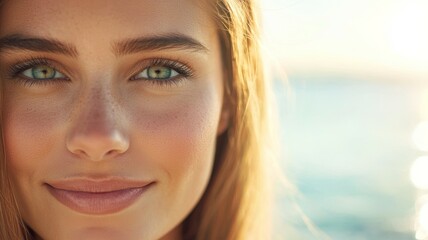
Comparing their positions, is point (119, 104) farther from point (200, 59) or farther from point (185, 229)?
point (185, 229)

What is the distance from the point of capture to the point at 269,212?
2.99 metres

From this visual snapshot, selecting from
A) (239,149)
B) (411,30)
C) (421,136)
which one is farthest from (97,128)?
(411,30)

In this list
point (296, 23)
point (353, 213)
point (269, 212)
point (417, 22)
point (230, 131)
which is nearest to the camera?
point (230, 131)

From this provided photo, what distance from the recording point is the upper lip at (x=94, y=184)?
2.14m

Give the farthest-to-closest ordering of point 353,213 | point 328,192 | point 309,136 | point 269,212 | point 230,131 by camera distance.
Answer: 1. point 309,136
2. point 328,192
3. point 353,213
4. point 269,212
5. point 230,131

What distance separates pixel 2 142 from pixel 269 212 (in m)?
1.20

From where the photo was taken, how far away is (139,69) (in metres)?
2.24

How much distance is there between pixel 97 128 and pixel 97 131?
13mm

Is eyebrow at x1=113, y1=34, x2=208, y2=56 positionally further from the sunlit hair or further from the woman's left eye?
the sunlit hair

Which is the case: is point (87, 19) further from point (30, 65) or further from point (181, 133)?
point (181, 133)

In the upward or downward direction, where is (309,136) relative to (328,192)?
upward

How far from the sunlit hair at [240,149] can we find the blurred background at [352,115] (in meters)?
0.11

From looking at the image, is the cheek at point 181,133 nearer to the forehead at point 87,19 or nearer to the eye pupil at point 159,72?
the eye pupil at point 159,72

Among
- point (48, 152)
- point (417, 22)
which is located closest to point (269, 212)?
point (48, 152)
